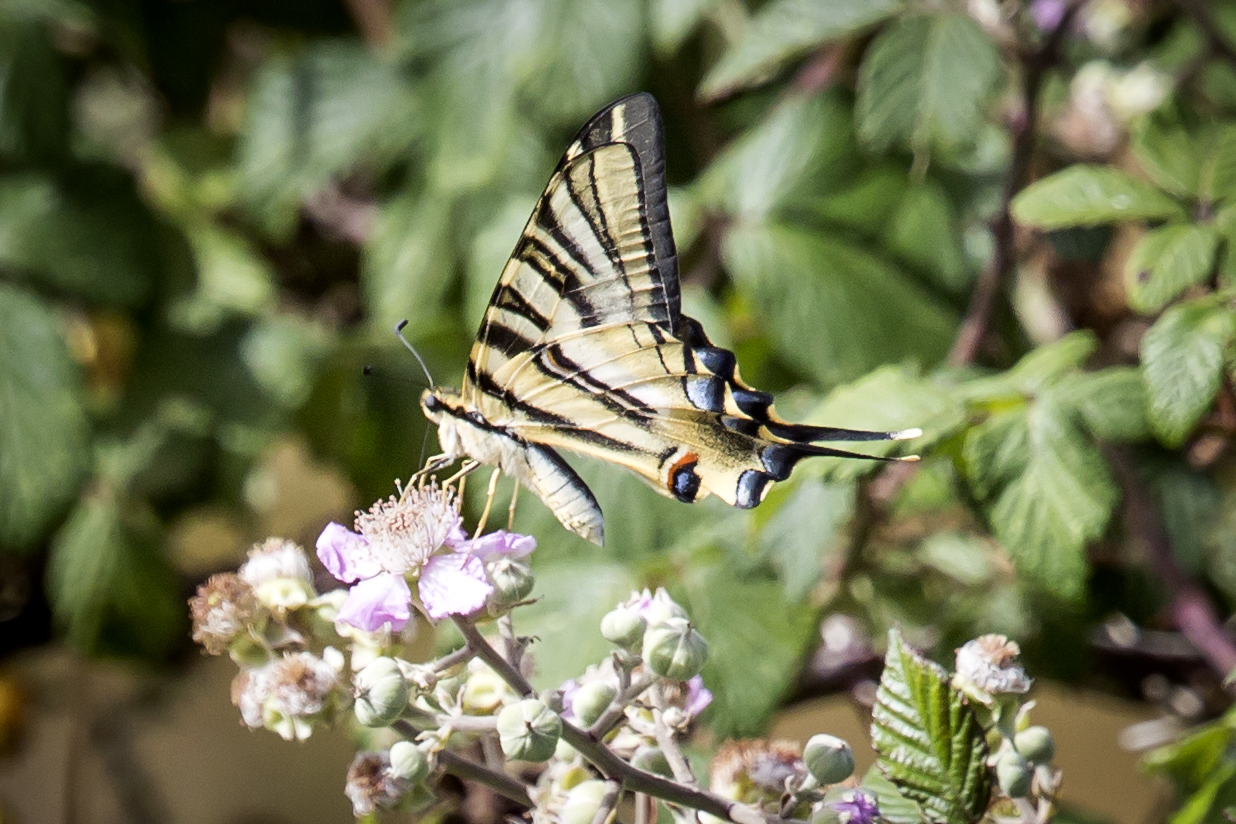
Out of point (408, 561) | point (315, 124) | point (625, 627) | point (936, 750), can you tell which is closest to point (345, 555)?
point (408, 561)

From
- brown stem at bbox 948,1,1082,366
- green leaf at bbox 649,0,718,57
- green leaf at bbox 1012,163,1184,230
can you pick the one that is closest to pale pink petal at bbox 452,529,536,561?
green leaf at bbox 1012,163,1184,230

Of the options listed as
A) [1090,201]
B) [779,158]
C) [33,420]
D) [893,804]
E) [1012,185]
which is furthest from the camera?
[33,420]

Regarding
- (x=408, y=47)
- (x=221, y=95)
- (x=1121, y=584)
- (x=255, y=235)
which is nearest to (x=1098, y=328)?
(x=1121, y=584)

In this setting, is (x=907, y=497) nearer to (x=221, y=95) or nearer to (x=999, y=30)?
(x=999, y=30)

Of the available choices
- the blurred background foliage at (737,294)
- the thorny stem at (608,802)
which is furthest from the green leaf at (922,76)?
the thorny stem at (608,802)

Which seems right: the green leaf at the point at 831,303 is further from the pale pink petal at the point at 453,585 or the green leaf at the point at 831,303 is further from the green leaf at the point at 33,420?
the green leaf at the point at 33,420

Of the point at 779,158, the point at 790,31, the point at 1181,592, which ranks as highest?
the point at 790,31

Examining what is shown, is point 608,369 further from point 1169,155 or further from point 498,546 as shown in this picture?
point 1169,155
